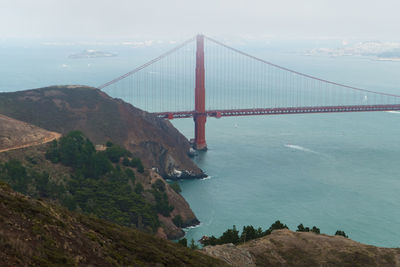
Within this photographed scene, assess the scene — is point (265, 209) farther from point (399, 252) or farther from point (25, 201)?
point (25, 201)

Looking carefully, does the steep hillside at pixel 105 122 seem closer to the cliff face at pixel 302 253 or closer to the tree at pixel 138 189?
the tree at pixel 138 189

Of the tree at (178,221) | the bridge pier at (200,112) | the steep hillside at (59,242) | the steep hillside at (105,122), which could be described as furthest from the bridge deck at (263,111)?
the steep hillside at (59,242)

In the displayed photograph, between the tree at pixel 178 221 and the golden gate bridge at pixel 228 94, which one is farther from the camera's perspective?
the golden gate bridge at pixel 228 94

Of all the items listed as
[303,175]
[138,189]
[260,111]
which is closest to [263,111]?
[260,111]

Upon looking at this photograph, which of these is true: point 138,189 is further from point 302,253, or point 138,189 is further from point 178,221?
point 302,253

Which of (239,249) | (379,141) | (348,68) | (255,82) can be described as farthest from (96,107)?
(348,68)

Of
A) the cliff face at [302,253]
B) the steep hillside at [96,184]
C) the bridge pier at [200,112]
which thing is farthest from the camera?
the bridge pier at [200,112]
